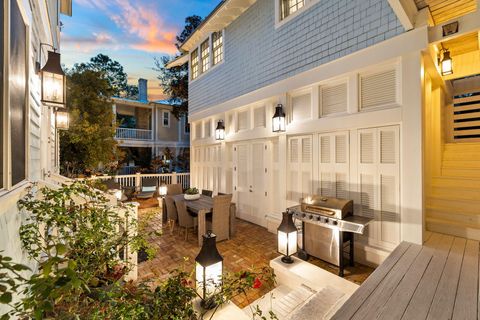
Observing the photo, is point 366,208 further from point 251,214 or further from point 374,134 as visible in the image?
point 251,214

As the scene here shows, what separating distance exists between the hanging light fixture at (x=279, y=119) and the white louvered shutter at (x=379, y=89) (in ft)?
5.73

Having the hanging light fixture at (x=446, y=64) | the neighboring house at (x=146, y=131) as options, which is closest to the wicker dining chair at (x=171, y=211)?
the hanging light fixture at (x=446, y=64)

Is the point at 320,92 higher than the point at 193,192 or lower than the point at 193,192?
higher

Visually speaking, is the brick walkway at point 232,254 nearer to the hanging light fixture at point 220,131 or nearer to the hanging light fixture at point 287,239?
the hanging light fixture at point 287,239

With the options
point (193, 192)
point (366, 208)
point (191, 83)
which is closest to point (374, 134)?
point (366, 208)

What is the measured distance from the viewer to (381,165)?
3.76m

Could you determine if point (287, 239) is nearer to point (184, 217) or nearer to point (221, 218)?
point (221, 218)

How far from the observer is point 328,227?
3600 mm

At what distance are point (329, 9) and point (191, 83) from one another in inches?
250

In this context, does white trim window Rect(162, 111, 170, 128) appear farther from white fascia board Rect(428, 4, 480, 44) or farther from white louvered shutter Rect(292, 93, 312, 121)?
white fascia board Rect(428, 4, 480, 44)

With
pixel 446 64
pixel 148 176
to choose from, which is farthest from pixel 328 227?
pixel 148 176

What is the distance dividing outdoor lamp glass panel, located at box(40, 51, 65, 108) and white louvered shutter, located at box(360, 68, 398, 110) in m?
4.83

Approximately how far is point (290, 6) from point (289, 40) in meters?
0.95

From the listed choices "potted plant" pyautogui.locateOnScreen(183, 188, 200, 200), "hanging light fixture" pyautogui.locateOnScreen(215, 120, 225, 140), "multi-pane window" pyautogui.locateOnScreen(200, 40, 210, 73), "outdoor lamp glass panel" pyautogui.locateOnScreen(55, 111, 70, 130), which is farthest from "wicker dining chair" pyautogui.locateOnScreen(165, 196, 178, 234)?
"multi-pane window" pyautogui.locateOnScreen(200, 40, 210, 73)
